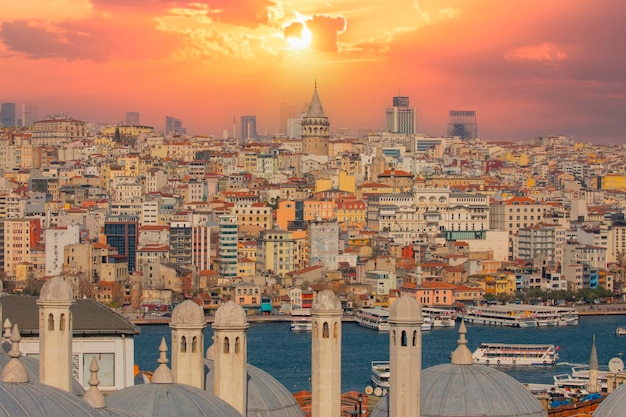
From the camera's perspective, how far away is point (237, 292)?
39.3 metres

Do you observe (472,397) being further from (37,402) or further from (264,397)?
(37,402)

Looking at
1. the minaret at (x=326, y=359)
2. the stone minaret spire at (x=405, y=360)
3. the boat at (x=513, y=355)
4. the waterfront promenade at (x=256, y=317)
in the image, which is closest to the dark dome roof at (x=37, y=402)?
the stone minaret spire at (x=405, y=360)

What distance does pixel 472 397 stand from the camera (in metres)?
9.44

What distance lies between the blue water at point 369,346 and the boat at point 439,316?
0.45m

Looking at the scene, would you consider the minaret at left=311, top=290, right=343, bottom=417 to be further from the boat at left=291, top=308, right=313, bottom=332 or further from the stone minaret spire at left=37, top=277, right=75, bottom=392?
the boat at left=291, top=308, right=313, bottom=332

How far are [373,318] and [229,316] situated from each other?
28337mm

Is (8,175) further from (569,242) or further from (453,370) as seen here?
(453,370)

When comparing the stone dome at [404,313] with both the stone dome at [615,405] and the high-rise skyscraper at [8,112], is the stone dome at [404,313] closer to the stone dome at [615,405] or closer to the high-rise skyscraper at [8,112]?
the stone dome at [615,405]

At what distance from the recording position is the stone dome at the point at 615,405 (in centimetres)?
952

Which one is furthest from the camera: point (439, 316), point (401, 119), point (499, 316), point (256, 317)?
point (401, 119)

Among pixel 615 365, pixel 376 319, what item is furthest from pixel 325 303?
pixel 376 319

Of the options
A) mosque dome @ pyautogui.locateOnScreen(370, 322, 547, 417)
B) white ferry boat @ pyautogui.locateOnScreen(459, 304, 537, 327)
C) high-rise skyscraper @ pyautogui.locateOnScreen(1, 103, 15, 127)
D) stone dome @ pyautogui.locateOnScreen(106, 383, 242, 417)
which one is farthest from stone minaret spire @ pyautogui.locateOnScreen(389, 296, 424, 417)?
high-rise skyscraper @ pyautogui.locateOnScreen(1, 103, 15, 127)

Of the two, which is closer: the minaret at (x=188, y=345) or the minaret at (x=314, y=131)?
the minaret at (x=188, y=345)

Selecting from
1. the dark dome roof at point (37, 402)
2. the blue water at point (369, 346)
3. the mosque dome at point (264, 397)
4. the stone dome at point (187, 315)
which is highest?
the stone dome at point (187, 315)
